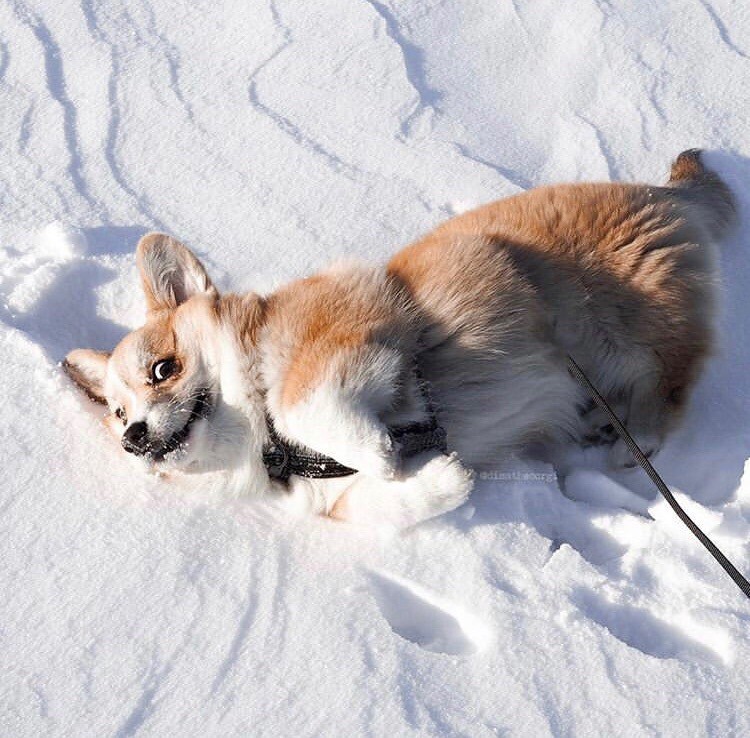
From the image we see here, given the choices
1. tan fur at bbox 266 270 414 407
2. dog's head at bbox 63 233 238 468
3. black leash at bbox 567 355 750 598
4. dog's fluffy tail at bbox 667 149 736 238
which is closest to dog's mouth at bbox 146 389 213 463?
dog's head at bbox 63 233 238 468

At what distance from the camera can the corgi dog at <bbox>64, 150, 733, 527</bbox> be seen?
9.34ft

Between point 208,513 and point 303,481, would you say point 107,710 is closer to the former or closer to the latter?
point 208,513

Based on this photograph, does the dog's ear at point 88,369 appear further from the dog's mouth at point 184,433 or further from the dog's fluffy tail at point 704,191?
the dog's fluffy tail at point 704,191

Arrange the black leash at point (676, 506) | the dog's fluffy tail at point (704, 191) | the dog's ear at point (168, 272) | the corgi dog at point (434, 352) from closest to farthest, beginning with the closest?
the black leash at point (676, 506) < the corgi dog at point (434, 352) < the dog's ear at point (168, 272) < the dog's fluffy tail at point (704, 191)

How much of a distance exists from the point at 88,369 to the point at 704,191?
2.60m

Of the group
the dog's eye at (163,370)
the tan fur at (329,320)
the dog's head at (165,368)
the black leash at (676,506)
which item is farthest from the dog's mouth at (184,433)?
the black leash at (676,506)

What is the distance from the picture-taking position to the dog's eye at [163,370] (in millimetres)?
3117

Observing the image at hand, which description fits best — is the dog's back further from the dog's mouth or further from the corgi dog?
the dog's mouth

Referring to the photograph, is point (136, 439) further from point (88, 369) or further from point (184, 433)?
point (88, 369)

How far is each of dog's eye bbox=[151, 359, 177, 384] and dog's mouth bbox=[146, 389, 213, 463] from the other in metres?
0.15

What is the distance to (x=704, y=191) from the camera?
3.84 m

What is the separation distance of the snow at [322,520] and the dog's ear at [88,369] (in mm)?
50

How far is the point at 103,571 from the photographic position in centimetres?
280

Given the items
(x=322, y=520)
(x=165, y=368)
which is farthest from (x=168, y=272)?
(x=322, y=520)
